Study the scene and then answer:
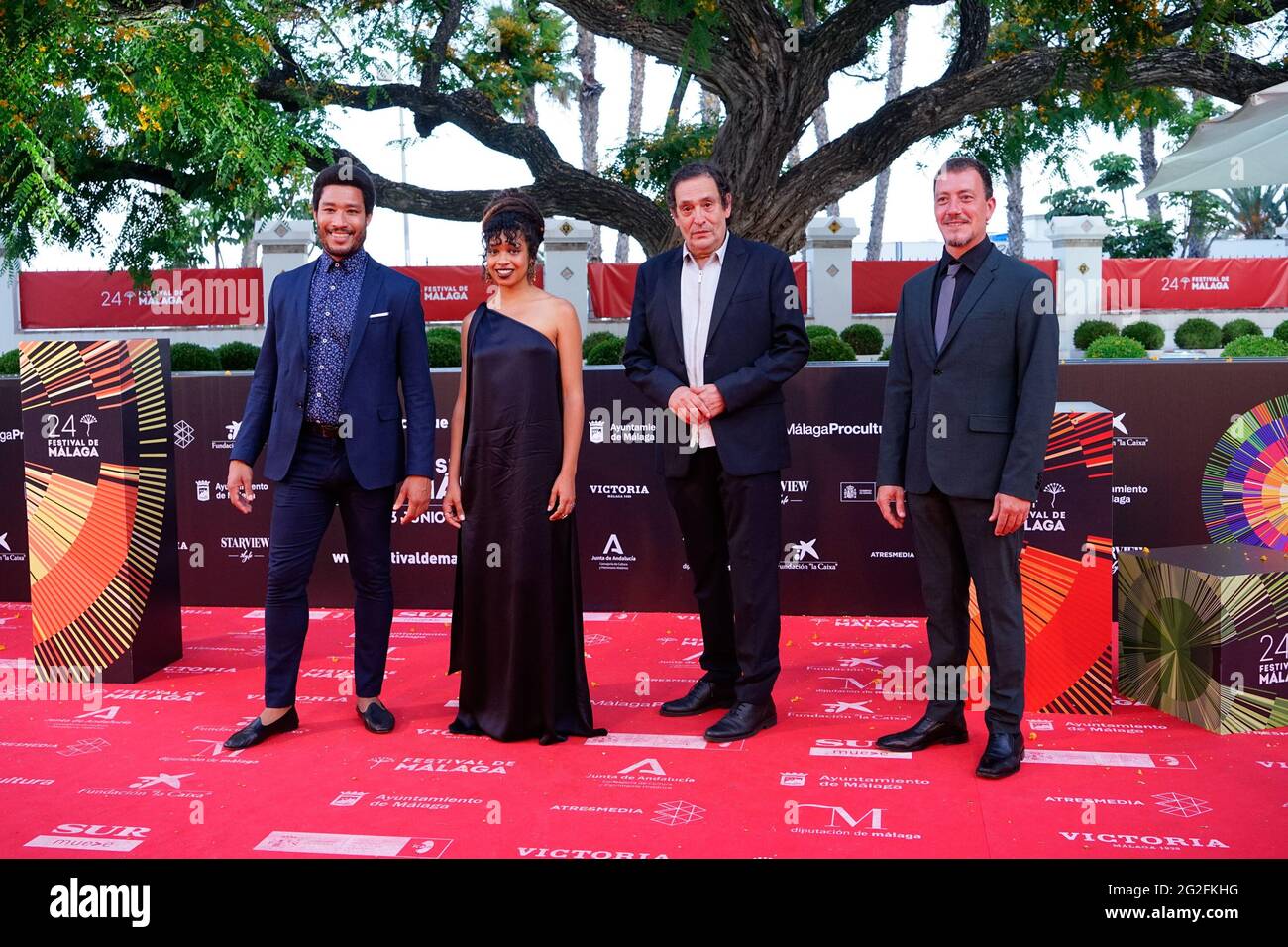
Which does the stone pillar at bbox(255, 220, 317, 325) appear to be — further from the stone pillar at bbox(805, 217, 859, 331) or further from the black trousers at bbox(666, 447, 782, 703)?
the black trousers at bbox(666, 447, 782, 703)

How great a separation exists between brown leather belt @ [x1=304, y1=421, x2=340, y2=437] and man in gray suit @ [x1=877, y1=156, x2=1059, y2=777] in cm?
202

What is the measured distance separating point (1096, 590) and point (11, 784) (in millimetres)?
4038

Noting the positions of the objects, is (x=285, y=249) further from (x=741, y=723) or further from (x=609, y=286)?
(x=741, y=723)

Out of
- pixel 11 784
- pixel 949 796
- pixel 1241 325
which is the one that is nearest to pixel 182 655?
pixel 11 784

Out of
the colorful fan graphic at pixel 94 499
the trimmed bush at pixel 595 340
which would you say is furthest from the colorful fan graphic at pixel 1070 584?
the trimmed bush at pixel 595 340

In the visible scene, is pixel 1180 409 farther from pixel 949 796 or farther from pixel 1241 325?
pixel 1241 325

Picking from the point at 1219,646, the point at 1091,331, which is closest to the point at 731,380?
the point at 1219,646

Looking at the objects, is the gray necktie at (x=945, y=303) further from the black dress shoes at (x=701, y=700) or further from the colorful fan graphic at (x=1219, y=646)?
the black dress shoes at (x=701, y=700)

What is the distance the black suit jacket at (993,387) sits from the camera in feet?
12.6

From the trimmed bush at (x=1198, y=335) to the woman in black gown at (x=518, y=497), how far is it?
20112 mm

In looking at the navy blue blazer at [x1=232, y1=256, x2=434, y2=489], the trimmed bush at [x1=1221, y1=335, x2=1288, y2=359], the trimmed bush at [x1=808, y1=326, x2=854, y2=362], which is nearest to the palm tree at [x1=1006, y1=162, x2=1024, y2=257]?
the trimmed bush at [x1=1221, y1=335, x2=1288, y2=359]

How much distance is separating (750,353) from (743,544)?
71cm

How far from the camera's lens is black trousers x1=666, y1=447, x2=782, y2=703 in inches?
173

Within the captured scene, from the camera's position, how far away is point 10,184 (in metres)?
7.00
